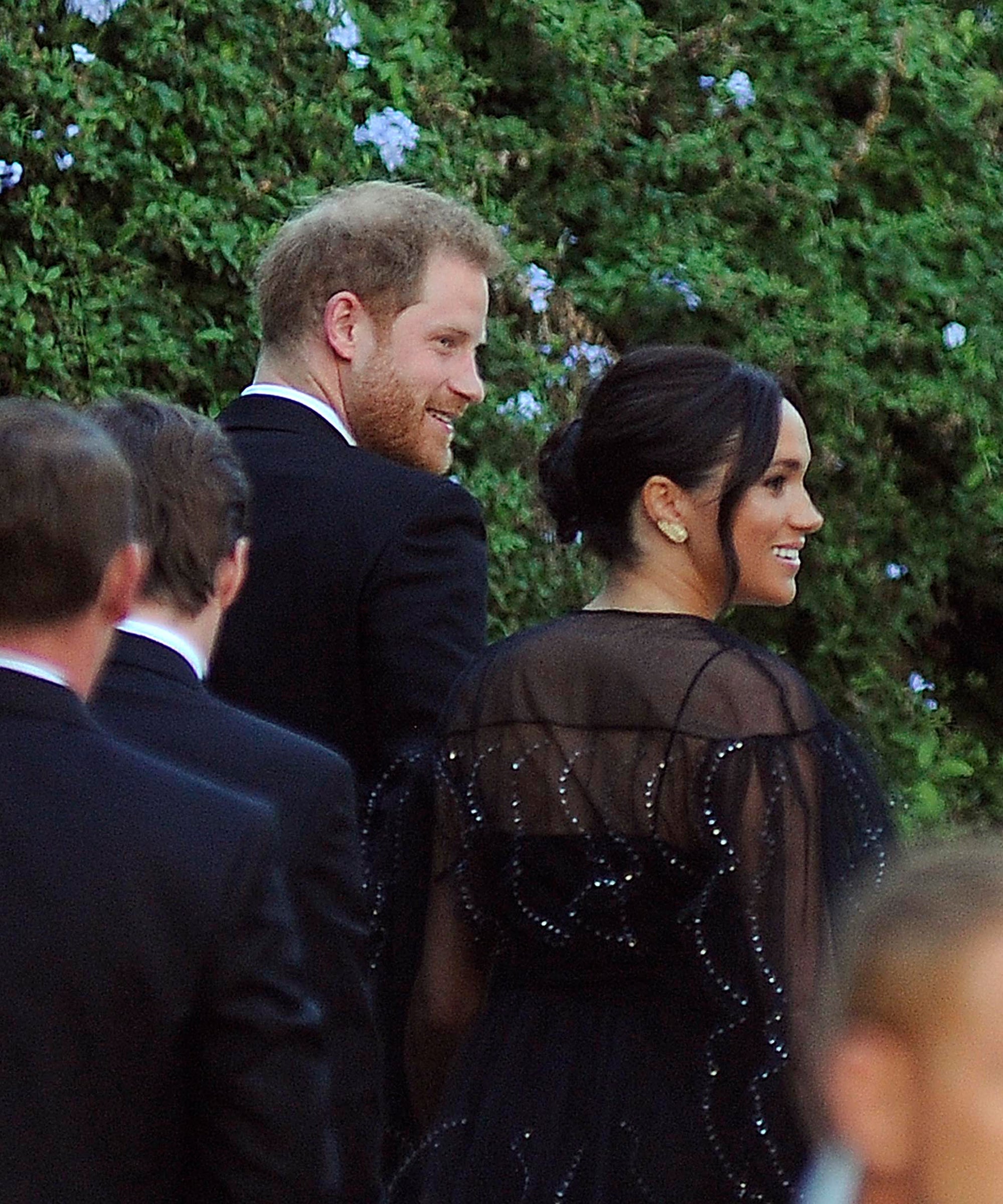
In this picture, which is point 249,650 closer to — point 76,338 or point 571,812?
point 571,812

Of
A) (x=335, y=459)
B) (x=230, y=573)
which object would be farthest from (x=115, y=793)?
(x=335, y=459)

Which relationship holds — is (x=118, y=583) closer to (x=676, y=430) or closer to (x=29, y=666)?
(x=29, y=666)

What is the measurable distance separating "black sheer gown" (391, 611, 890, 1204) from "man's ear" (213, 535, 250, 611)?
1.18 feet

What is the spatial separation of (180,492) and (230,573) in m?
0.11

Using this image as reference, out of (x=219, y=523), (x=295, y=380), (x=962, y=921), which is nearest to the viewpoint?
(x=962, y=921)

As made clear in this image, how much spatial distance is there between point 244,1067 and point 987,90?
4.50 m

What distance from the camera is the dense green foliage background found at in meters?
4.65

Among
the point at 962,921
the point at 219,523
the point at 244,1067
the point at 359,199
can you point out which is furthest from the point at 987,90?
the point at 962,921

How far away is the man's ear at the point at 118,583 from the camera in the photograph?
2.15 m

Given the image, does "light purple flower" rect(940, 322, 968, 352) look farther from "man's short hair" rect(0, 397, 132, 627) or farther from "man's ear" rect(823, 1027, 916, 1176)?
"man's ear" rect(823, 1027, 916, 1176)

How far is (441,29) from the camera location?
5293 millimetres

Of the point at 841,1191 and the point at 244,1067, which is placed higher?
the point at 841,1191

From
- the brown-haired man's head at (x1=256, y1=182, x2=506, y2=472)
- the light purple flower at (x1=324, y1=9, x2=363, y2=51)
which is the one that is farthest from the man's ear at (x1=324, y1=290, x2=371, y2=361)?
the light purple flower at (x1=324, y1=9, x2=363, y2=51)

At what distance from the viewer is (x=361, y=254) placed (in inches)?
140
